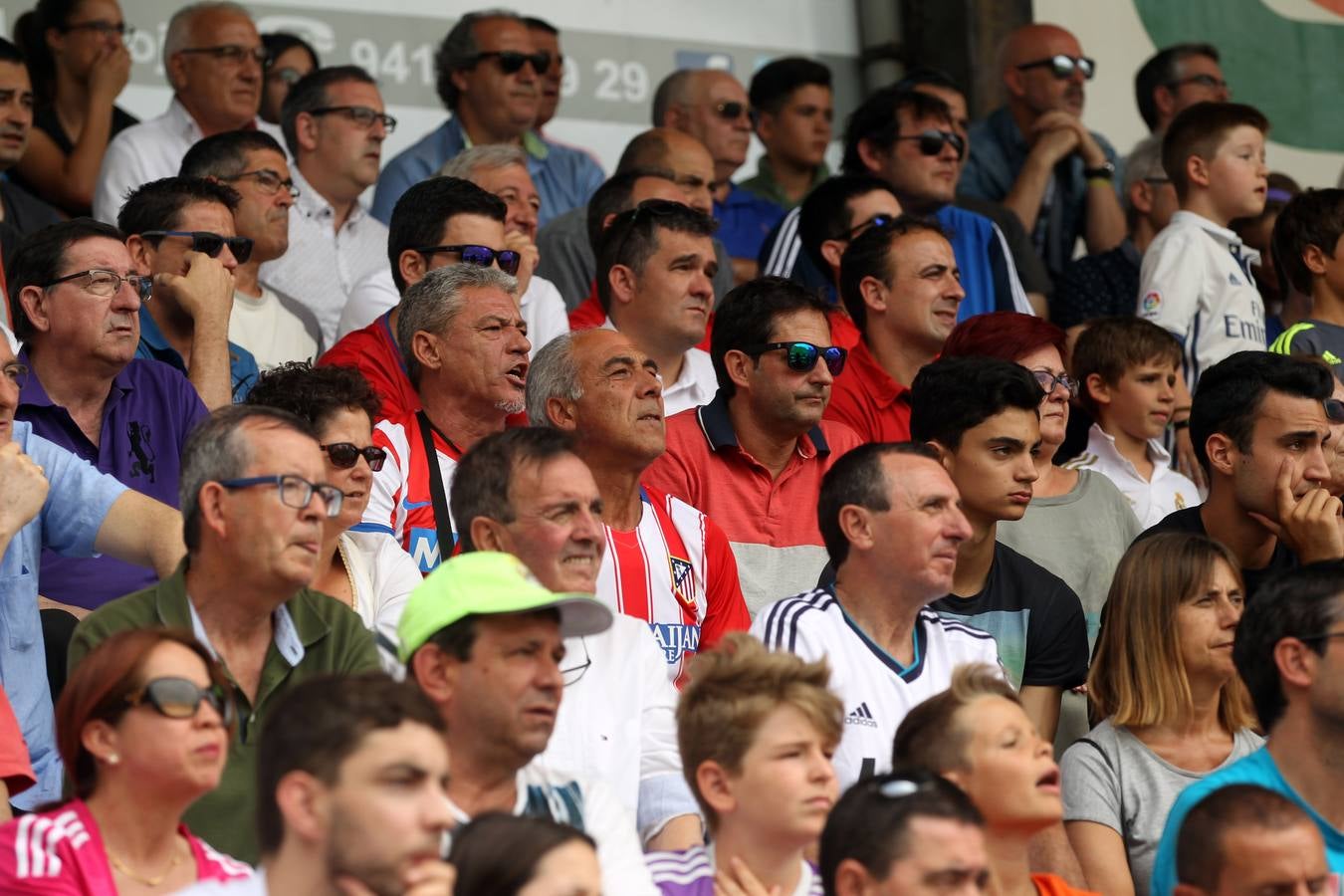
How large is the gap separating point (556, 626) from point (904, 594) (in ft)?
4.51

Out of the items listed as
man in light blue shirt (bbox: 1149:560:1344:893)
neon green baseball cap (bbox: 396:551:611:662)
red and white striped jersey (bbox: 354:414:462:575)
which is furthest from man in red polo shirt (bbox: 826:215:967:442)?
neon green baseball cap (bbox: 396:551:611:662)

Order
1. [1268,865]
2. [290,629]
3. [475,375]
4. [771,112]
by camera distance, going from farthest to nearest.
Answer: [771,112] → [475,375] → [290,629] → [1268,865]

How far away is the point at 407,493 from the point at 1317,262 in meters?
3.65

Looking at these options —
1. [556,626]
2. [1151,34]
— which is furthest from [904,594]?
[1151,34]

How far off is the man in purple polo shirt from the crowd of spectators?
0.05 ft

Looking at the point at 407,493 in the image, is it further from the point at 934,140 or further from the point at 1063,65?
the point at 1063,65

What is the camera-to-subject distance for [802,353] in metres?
6.69

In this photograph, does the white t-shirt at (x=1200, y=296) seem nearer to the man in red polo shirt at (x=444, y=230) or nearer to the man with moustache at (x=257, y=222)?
the man in red polo shirt at (x=444, y=230)

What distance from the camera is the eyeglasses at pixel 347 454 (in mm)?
5387

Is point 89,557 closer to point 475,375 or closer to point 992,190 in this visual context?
point 475,375

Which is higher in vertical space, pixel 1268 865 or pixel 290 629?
pixel 290 629

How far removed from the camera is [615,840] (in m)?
4.30

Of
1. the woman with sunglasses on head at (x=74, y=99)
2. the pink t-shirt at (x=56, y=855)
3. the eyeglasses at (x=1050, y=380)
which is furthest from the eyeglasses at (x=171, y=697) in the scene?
the woman with sunglasses on head at (x=74, y=99)

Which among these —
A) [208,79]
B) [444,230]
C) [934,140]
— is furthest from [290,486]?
[934,140]
